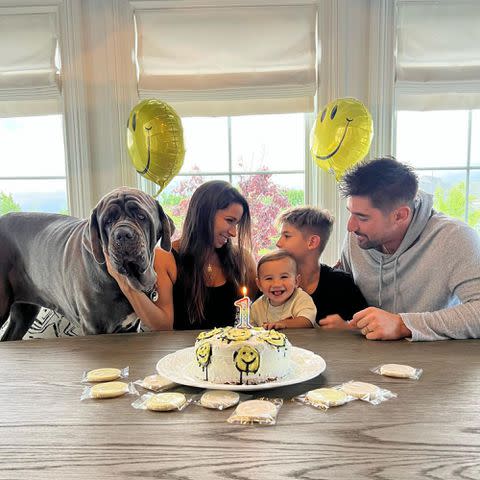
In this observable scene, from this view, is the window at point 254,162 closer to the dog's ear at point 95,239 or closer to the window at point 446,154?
the window at point 446,154

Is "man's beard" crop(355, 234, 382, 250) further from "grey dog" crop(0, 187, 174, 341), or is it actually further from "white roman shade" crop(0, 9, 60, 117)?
"white roman shade" crop(0, 9, 60, 117)

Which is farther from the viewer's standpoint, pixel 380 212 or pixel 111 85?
pixel 111 85

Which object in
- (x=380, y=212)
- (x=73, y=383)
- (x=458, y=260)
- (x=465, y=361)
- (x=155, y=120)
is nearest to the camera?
(x=73, y=383)

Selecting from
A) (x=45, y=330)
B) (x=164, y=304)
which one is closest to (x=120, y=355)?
(x=164, y=304)

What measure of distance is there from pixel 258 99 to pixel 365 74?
669mm

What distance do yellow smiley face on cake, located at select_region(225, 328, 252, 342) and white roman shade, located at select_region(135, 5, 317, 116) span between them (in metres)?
2.06

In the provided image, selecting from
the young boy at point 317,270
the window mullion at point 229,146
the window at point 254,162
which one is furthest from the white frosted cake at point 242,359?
the window mullion at point 229,146

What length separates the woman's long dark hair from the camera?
1818mm

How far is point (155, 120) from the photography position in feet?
7.20

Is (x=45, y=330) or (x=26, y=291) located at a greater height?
(x=26, y=291)

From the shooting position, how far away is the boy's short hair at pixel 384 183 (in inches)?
68.8

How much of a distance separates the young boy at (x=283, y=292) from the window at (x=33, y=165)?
1.84 meters

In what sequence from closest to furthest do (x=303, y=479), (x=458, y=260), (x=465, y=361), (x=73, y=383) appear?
(x=303, y=479) < (x=73, y=383) < (x=465, y=361) < (x=458, y=260)

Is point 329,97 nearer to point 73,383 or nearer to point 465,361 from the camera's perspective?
point 465,361
